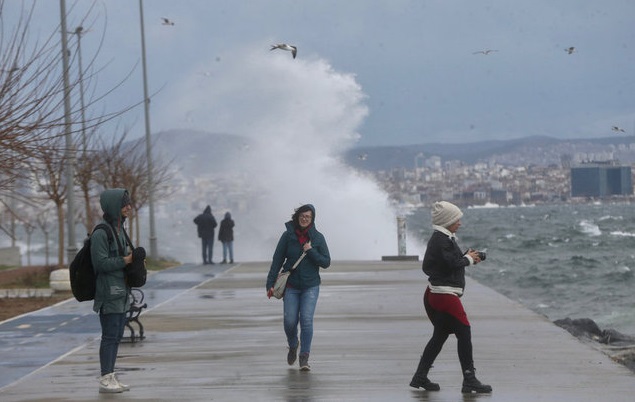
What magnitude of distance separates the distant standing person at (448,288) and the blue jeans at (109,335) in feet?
8.67

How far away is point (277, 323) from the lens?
20.4m

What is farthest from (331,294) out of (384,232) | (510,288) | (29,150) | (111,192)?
(384,232)

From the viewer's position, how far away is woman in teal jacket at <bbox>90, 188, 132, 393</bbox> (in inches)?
490

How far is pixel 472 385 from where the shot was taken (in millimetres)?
12602

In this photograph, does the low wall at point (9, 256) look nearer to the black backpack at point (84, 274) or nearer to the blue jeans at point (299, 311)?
the blue jeans at point (299, 311)

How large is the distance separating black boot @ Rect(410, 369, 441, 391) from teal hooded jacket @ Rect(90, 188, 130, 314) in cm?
265

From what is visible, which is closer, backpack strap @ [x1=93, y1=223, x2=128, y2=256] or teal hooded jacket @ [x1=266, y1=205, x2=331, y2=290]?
backpack strap @ [x1=93, y1=223, x2=128, y2=256]

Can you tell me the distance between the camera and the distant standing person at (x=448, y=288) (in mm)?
12648

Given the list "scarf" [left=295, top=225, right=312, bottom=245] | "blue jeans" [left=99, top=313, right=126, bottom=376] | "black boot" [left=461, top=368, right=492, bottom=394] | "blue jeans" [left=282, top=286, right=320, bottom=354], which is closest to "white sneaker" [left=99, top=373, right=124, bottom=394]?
"blue jeans" [left=99, top=313, right=126, bottom=376]

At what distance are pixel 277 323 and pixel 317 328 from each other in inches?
38.9

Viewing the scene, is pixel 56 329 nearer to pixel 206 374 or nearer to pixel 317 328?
pixel 317 328

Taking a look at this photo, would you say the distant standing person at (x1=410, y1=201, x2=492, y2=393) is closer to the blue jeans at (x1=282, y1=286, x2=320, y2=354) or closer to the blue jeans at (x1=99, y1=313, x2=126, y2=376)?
the blue jeans at (x1=282, y1=286, x2=320, y2=354)

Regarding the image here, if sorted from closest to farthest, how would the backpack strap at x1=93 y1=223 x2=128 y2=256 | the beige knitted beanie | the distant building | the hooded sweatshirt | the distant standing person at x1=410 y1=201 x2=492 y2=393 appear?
the backpack strap at x1=93 y1=223 x2=128 y2=256, the distant standing person at x1=410 y1=201 x2=492 y2=393, the beige knitted beanie, the hooded sweatshirt, the distant building

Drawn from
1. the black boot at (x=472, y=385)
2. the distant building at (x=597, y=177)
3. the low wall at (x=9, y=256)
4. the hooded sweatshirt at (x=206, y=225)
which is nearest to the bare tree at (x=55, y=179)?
the hooded sweatshirt at (x=206, y=225)
